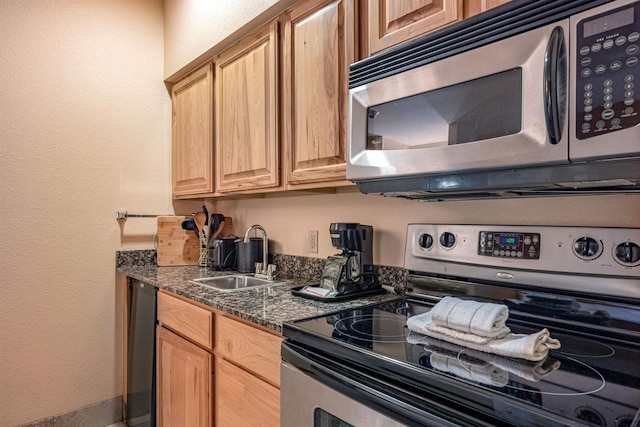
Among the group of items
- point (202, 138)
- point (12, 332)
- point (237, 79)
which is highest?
point (237, 79)

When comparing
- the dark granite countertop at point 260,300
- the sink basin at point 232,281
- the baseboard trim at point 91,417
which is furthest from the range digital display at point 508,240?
the baseboard trim at point 91,417

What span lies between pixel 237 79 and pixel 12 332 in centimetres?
181

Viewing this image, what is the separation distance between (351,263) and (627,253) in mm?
841

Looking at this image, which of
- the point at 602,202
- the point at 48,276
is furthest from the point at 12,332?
the point at 602,202

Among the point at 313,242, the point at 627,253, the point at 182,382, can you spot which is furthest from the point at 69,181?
the point at 627,253

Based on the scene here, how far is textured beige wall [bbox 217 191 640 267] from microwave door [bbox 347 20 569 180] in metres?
0.39

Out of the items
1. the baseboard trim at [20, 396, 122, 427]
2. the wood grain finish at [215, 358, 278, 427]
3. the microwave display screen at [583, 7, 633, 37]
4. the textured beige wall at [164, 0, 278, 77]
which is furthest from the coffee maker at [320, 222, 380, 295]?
the baseboard trim at [20, 396, 122, 427]

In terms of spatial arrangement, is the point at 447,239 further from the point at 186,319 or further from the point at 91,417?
the point at 91,417

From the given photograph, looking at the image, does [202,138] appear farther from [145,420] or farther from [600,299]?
[600,299]

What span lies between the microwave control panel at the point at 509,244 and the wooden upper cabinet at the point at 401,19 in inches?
25.4

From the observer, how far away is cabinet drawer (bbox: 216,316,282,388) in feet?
3.91

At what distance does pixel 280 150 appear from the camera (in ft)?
5.76

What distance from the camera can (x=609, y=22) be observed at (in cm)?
75

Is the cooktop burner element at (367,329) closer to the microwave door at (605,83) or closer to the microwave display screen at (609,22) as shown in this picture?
the microwave door at (605,83)
